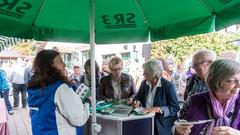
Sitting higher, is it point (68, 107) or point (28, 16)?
point (28, 16)

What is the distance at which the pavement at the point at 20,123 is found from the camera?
819 centimetres

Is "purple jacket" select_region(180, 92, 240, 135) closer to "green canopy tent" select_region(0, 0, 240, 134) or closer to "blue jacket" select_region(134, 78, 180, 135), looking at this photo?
"green canopy tent" select_region(0, 0, 240, 134)

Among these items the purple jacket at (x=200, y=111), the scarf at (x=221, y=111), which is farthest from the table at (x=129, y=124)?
the scarf at (x=221, y=111)

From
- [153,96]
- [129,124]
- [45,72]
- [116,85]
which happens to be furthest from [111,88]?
[45,72]

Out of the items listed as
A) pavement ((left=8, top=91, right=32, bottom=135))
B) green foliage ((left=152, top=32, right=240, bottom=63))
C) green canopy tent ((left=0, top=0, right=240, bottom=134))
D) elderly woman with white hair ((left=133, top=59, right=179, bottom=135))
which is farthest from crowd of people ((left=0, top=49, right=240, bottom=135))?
green foliage ((left=152, top=32, right=240, bottom=63))

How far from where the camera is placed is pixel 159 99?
3820mm

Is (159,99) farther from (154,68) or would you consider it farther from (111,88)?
(111,88)

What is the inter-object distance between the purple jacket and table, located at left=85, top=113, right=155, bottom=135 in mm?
1342

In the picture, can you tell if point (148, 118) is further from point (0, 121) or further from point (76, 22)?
point (0, 121)

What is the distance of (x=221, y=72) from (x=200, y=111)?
0.28 meters

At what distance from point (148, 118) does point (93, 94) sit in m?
0.67

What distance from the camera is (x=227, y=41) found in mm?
Result: 16953

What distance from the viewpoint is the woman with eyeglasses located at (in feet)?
6.70

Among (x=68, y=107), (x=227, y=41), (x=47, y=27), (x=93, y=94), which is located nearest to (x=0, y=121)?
(x=47, y=27)
